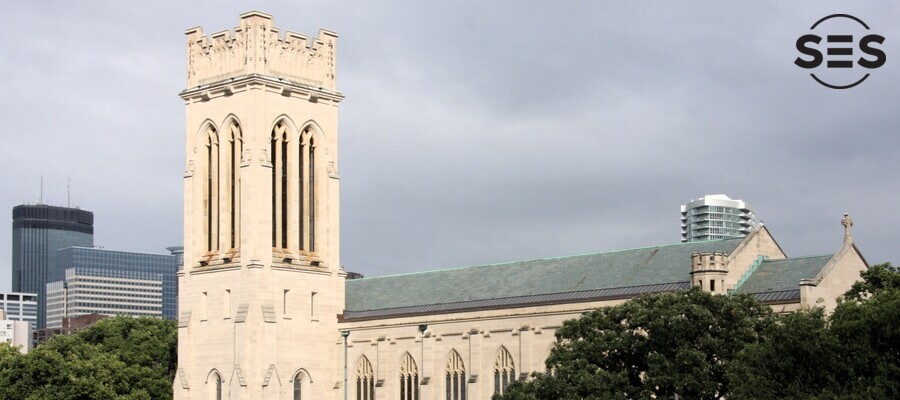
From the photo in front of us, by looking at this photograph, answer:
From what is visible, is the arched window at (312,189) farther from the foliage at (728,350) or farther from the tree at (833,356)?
the tree at (833,356)

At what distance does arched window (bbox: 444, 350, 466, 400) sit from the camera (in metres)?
105

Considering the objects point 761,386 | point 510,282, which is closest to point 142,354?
point 510,282

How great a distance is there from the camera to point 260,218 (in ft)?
360

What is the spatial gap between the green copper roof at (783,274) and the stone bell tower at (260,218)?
3297cm

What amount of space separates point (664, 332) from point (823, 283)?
16.5 m

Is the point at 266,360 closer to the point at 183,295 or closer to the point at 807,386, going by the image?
the point at 183,295

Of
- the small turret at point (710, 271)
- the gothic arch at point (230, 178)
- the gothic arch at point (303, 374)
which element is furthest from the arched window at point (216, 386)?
the small turret at point (710, 271)

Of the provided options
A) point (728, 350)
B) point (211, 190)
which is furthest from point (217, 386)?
point (728, 350)

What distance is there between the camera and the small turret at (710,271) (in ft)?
295

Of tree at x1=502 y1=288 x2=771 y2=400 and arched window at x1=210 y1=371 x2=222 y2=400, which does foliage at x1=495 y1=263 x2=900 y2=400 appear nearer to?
tree at x1=502 y1=288 x2=771 y2=400

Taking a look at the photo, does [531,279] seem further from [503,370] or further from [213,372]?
[213,372]

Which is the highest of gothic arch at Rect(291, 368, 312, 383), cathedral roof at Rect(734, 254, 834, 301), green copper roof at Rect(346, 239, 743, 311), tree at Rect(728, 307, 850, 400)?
green copper roof at Rect(346, 239, 743, 311)

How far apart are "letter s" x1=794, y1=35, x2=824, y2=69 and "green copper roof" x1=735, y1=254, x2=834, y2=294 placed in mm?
22185

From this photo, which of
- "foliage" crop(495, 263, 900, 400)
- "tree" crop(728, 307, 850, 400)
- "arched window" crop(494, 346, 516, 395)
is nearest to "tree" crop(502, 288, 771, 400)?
"foliage" crop(495, 263, 900, 400)
